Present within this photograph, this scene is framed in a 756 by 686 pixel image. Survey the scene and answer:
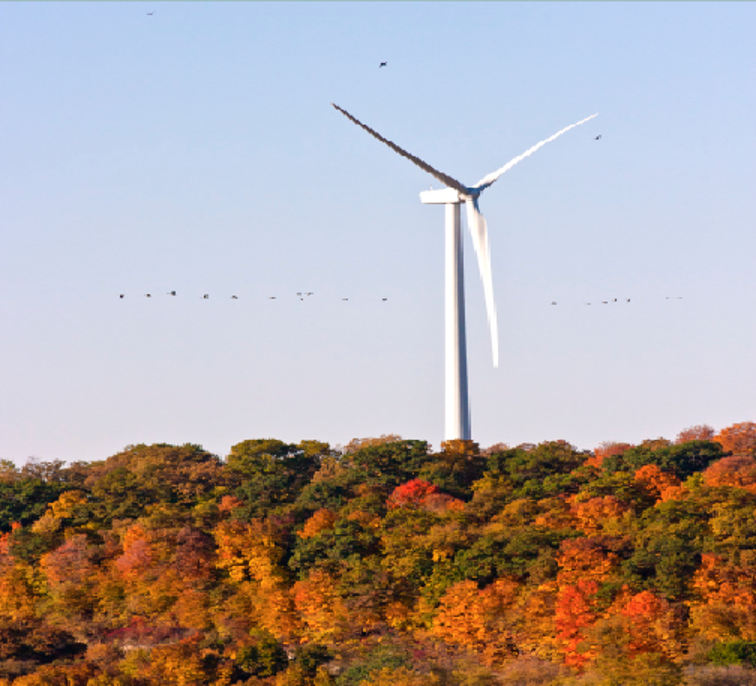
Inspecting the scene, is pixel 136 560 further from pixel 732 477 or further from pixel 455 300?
pixel 732 477

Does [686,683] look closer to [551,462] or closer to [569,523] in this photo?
[569,523]

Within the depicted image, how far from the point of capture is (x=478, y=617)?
9425cm

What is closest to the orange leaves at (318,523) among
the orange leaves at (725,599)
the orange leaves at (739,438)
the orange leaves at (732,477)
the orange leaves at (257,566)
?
the orange leaves at (257,566)

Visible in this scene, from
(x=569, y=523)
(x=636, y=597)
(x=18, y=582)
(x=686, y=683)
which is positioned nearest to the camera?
(x=686, y=683)

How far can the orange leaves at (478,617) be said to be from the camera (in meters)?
92.6

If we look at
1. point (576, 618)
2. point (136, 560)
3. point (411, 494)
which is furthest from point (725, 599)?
point (136, 560)

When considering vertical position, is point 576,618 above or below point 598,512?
below

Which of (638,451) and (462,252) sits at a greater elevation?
(462,252)

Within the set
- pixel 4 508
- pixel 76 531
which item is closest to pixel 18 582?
pixel 76 531

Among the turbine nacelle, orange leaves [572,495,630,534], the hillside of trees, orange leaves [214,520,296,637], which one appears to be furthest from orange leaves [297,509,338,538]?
the turbine nacelle

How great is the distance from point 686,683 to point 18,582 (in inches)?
2409

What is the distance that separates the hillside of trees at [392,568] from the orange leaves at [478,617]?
16cm

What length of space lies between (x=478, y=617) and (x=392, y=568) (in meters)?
10.2

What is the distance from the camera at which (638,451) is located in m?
124
